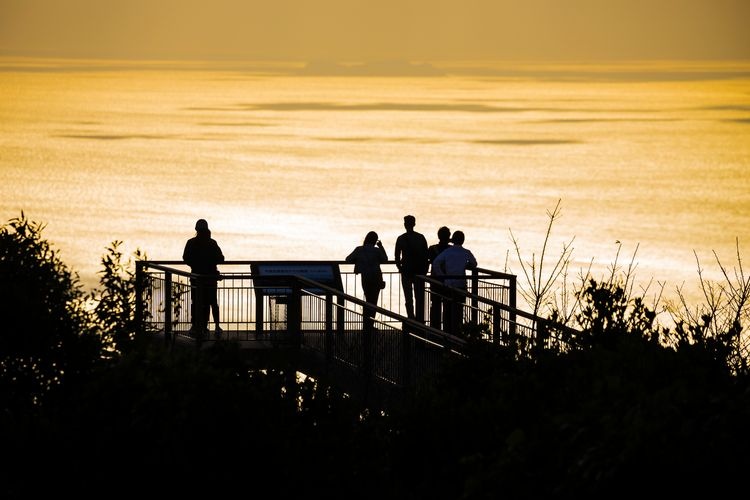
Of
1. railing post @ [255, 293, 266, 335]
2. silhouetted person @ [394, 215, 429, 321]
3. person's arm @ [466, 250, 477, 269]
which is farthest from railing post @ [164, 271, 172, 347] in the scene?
person's arm @ [466, 250, 477, 269]

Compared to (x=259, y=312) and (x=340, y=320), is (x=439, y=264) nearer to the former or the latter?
(x=259, y=312)

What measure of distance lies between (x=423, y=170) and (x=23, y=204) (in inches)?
1661

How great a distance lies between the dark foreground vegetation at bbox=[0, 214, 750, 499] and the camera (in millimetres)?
8312

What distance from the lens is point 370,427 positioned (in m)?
10.7

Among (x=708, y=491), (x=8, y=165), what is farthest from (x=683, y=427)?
(x=8, y=165)

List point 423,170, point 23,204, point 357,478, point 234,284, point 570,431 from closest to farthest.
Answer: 1. point 570,431
2. point 357,478
3. point 234,284
4. point 23,204
5. point 423,170

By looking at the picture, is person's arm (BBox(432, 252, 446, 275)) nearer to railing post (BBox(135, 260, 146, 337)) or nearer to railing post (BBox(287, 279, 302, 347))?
railing post (BBox(287, 279, 302, 347))

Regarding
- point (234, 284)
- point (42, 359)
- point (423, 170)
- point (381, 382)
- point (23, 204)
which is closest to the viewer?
point (42, 359)

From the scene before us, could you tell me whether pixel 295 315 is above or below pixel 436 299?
below

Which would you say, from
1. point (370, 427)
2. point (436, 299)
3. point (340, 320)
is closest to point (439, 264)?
point (436, 299)

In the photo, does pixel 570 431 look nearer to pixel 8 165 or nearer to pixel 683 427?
pixel 683 427

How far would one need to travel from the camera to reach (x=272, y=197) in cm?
13562

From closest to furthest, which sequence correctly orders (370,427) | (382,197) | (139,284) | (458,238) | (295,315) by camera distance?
(370,427) → (295,315) → (139,284) → (458,238) → (382,197)

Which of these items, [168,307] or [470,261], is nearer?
[168,307]
